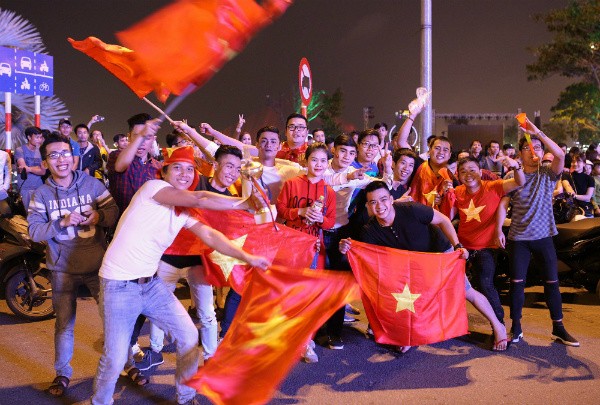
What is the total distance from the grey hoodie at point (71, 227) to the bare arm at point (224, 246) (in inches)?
39.8

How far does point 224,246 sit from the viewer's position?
396cm

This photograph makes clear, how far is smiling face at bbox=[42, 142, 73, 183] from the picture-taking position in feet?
14.7

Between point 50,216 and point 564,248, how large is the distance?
5.93 metres

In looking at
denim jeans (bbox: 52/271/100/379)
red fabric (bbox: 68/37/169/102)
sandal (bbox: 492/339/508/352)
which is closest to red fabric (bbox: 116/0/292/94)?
red fabric (bbox: 68/37/169/102)

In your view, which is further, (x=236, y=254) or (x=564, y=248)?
(x=564, y=248)

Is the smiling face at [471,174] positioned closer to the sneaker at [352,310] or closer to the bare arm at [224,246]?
the sneaker at [352,310]

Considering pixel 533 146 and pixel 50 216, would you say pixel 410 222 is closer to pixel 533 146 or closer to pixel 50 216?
pixel 533 146

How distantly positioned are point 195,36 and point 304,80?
14.8 ft

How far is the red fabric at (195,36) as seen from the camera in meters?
4.03

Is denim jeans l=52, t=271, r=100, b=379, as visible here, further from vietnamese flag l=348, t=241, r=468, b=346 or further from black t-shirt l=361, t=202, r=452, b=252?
black t-shirt l=361, t=202, r=452, b=252

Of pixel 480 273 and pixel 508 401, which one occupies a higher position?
pixel 480 273

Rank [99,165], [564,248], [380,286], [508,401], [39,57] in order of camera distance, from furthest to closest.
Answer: [39,57] < [99,165] < [564,248] < [380,286] < [508,401]

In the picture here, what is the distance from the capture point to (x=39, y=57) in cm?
1531

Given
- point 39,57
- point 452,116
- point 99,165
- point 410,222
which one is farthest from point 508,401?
point 452,116
